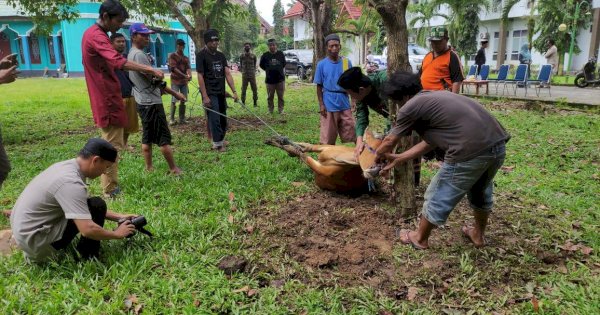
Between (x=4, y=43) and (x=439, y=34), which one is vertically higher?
(x=4, y=43)

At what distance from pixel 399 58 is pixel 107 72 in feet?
9.91

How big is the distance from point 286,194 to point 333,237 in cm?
111

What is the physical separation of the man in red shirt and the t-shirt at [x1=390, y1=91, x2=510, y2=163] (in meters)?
2.81

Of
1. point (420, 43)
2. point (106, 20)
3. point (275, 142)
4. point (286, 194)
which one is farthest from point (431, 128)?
point (420, 43)

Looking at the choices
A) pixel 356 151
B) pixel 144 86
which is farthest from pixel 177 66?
pixel 356 151

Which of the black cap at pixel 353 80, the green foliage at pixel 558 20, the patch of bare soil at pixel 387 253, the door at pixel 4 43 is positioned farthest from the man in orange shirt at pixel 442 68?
the door at pixel 4 43

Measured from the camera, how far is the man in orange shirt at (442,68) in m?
4.98

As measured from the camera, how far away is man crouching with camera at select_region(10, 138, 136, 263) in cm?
281

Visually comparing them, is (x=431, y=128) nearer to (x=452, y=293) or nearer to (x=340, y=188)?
(x=452, y=293)

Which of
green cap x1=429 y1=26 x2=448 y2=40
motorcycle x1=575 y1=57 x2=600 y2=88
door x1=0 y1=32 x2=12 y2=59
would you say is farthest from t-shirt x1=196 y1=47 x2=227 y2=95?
door x1=0 y1=32 x2=12 y2=59

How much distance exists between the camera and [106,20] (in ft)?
14.1

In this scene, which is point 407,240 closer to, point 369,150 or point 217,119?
point 369,150

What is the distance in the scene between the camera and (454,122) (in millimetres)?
2885

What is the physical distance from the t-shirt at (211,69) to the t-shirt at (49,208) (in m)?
3.74
